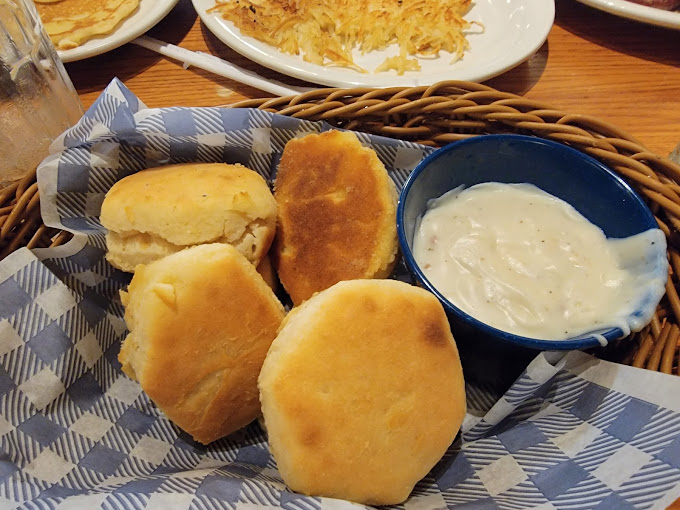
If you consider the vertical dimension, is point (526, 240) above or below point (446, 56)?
below

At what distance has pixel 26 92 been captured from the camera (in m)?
1.42

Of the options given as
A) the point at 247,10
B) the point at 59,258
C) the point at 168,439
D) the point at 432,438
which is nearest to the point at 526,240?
the point at 432,438

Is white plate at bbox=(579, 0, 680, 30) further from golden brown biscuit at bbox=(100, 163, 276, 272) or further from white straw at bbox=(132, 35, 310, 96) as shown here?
golden brown biscuit at bbox=(100, 163, 276, 272)

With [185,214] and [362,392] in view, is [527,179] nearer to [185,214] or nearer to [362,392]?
[362,392]

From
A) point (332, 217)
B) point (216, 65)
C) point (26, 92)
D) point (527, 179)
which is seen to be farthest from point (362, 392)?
point (216, 65)

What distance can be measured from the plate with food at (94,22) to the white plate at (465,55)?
19 centimetres

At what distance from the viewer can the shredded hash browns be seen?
5.92 ft

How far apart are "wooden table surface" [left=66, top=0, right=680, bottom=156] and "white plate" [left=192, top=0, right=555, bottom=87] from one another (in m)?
0.10

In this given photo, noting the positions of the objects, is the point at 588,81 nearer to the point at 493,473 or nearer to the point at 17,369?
the point at 493,473


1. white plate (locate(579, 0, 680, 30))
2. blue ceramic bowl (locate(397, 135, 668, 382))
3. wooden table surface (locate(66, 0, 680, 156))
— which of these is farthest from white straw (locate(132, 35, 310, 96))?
white plate (locate(579, 0, 680, 30))

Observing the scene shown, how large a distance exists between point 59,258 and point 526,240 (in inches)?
40.7

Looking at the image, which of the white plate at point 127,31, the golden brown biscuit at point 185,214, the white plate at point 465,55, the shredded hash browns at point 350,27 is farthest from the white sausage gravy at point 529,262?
the white plate at point 127,31

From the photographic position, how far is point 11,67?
4.47ft

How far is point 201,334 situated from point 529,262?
2.32ft
